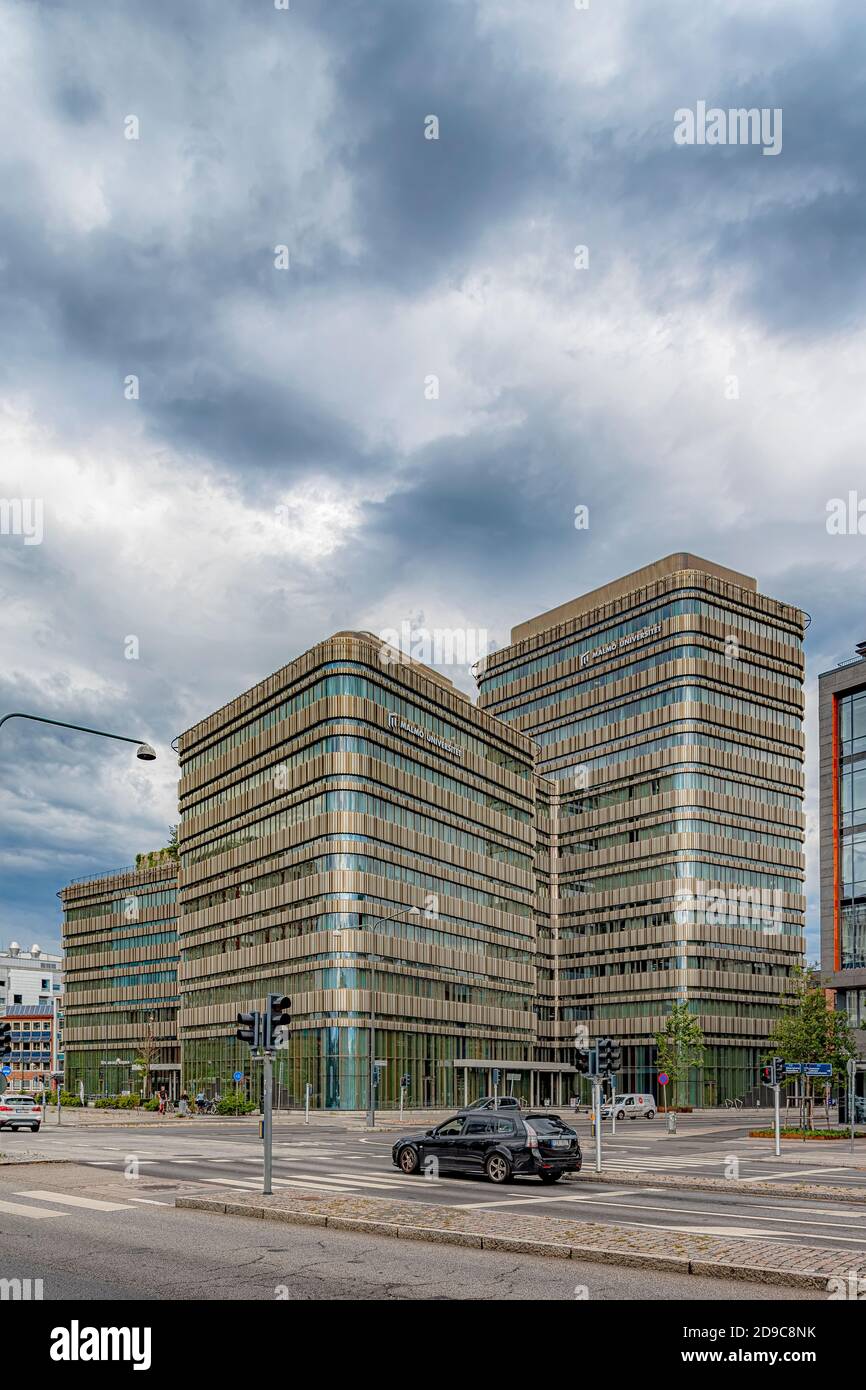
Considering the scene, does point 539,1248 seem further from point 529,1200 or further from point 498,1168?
point 498,1168

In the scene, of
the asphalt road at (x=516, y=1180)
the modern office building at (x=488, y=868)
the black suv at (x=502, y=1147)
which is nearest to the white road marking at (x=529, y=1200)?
the asphalt road at (x=516, y=1180)

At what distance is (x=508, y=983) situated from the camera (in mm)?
102625

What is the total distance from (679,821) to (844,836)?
3945cm

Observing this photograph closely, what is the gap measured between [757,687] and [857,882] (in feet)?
155

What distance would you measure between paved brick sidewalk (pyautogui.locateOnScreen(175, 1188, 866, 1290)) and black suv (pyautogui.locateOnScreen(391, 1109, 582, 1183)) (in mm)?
7132

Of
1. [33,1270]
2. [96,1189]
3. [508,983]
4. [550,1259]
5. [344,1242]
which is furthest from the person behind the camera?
[508,983]

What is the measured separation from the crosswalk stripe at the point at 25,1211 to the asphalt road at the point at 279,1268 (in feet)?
0.89

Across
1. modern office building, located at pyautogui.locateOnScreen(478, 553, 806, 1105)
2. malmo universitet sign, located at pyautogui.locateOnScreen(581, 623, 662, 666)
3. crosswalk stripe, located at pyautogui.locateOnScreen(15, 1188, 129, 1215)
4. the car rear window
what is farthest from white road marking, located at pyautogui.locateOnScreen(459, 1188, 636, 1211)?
malmo universitet sign, located at pyautogui.locateOnScreen(581, 623, 662, 666)

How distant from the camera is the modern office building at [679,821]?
10675 centimetres

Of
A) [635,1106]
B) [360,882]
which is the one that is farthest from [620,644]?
[635,1106]

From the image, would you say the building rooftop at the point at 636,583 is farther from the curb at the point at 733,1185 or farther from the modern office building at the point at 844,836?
the curb at the point at 733,1185

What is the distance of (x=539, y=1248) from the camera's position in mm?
14406
